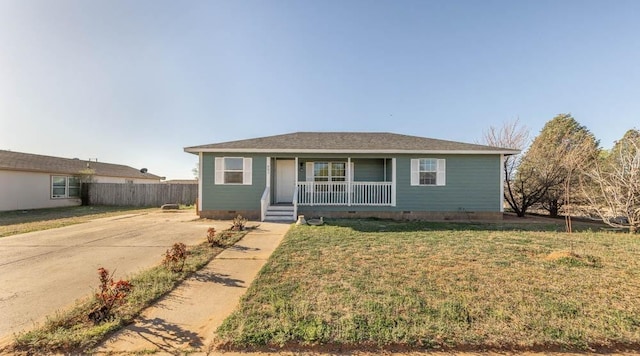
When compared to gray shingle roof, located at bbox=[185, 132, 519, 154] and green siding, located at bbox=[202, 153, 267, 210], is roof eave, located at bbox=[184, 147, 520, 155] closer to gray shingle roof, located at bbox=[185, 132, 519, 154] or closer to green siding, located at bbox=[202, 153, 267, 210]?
gray shingle roof, located at bbox=[185, 132, 519, 154]

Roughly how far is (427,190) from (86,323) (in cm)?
1083

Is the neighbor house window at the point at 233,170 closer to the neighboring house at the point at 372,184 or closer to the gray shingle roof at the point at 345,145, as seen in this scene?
the neighboring house at the point at 372,184

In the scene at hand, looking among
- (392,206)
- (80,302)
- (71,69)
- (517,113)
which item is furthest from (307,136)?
(517,113)

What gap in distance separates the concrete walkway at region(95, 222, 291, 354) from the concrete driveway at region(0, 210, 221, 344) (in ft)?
3.90

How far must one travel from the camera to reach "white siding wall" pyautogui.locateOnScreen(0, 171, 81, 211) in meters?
15.0

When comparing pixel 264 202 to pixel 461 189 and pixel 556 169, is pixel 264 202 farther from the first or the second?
pixel 556 169

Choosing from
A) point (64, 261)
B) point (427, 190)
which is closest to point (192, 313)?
point (64, 261)

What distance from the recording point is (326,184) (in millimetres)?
11422

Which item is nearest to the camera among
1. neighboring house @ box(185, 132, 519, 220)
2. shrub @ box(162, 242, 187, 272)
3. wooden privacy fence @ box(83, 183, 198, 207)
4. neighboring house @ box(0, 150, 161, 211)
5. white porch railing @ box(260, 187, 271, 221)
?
shrub @ box(162, 242, 187, 272)

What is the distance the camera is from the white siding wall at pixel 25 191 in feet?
49.1

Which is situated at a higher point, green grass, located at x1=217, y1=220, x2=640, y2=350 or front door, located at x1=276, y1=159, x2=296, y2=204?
front door, located at x1=276, y1=159, x2=296, y2=204

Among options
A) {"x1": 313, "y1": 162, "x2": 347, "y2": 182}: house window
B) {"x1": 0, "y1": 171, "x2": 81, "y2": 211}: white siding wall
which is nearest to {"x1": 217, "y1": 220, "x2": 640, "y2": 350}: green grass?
{"x1": 313, "y1": 162, "x2": 347, "y2": 182}: house window

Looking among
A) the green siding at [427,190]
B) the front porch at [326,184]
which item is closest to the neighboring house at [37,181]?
the green siding at [427,190]

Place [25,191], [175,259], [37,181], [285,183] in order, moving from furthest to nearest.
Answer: [37,181]
[25,191]
[285,183]
[175,259]
